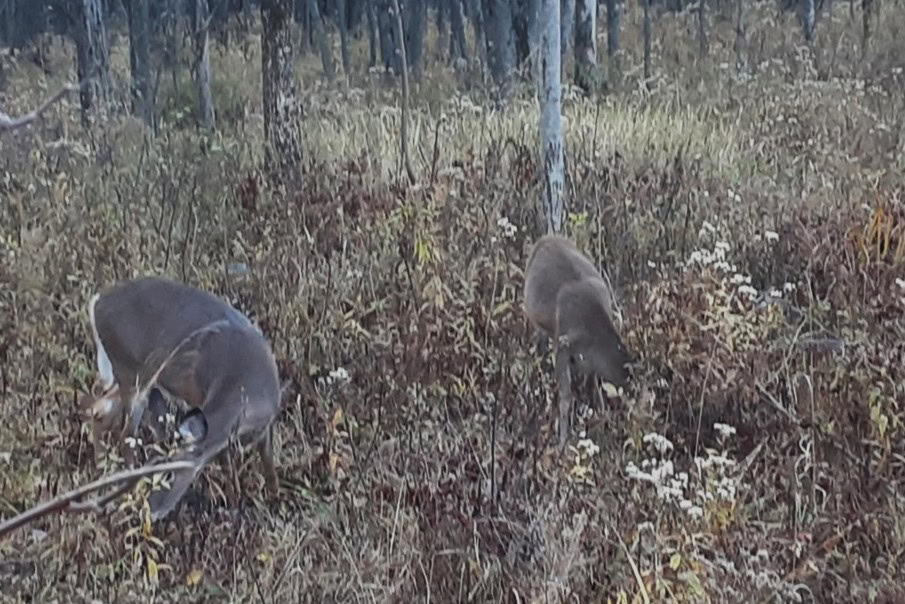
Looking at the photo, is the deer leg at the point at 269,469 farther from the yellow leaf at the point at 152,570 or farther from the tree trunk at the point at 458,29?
the tree trunk at the point at 458,29

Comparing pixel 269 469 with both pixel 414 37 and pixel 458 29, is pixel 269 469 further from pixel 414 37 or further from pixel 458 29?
pixel 458 29

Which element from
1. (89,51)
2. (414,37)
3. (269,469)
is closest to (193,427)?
(269,469)

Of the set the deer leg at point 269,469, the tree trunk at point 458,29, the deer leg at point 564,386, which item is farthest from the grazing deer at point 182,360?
the tree trunk at point 458,29

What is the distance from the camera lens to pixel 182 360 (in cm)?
507

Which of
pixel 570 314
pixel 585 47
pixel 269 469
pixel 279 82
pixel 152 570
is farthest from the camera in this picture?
pixel 585 47

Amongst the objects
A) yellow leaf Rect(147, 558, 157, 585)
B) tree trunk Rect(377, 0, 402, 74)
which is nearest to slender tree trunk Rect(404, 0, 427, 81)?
tree trunk Rect(377, 0, 402, 74)

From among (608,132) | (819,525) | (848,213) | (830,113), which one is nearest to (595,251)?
(848,213)

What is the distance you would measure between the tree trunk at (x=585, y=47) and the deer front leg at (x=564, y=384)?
8.71 metres

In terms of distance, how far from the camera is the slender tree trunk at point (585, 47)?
14.3 metres

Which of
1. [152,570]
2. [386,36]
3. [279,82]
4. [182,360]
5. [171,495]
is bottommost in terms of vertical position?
[386,36]

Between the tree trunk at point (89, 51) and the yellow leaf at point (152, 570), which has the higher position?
the tree trunk at point (89, 51)

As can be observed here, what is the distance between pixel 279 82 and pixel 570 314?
4.02 meters

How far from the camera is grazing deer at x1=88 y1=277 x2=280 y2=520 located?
4.83m

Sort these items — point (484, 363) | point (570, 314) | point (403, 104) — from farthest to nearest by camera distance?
1. point (403, 104)
2. point (484, 363)
3. point (570, 314)
